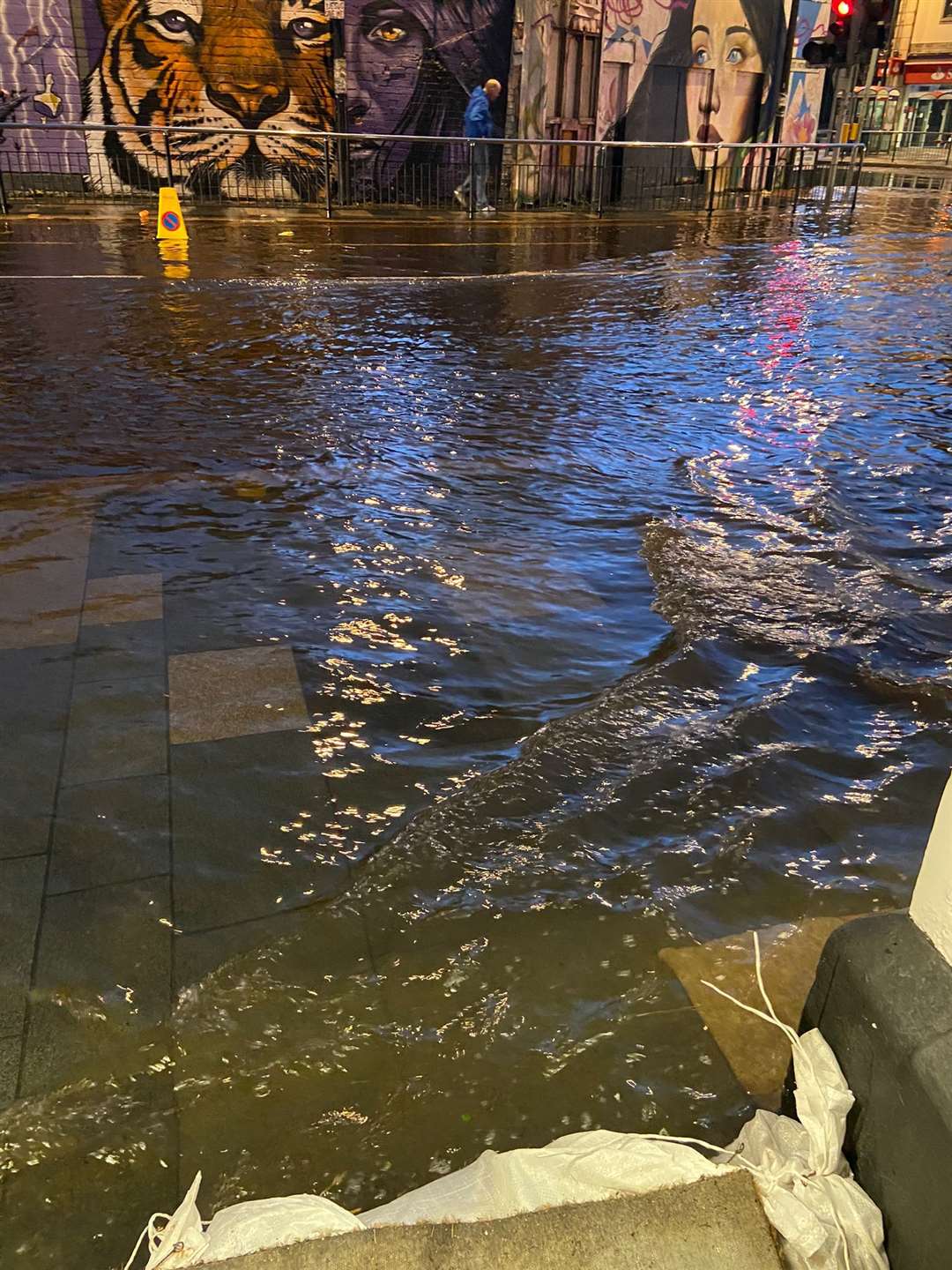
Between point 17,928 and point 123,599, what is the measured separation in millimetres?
1898

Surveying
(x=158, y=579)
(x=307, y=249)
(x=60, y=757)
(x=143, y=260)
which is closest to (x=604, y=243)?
(x=307, y=249)

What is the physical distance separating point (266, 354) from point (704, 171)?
1778 centimetres

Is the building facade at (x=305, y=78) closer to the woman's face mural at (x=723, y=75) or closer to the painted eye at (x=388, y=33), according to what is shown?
the painted eye at (x=388, y=33)

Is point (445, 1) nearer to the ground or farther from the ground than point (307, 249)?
farther from the ground

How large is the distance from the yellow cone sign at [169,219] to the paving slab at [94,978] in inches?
519

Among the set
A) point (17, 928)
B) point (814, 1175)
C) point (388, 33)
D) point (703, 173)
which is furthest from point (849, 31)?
point (814, 1175)

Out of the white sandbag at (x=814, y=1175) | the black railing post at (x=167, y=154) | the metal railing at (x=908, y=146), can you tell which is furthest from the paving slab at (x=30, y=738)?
the metal railing at (x=908, y=146)

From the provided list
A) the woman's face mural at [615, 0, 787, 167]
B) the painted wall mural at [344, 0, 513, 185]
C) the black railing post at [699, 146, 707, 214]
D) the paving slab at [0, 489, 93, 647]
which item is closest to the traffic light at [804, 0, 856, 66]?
the woman's face mural at [615, 0, 787, 167]

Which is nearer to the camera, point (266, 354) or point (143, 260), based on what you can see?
point (266, 354)

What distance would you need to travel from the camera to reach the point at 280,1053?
2178mm

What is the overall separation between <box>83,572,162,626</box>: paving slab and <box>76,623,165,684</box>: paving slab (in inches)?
2.6

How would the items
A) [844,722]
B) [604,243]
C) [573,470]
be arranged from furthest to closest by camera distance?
[604,243]
[573,470]
[844,722]

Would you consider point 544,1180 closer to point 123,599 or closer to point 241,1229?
point 241,1229

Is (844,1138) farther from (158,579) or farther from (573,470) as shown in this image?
(573,470)
